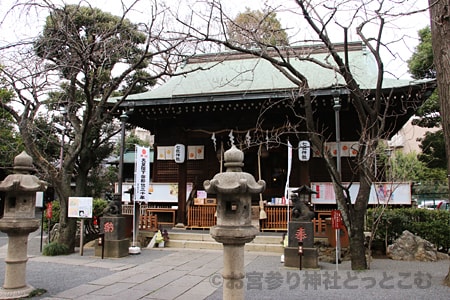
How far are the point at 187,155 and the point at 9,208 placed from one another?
9233mm

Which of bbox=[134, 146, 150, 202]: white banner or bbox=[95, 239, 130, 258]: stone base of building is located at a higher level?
bbox=[134, 146, 150, 202]: white banner

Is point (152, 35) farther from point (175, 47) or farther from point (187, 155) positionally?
point (187, 155)

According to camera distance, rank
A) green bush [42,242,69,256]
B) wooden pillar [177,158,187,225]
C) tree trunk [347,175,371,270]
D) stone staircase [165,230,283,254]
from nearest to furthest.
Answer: tree trunk [347,175,371,270] → green bush [42,242,69,256] → stone staircase [165,230,283,254] → wooden pillar [177,158,187,225]

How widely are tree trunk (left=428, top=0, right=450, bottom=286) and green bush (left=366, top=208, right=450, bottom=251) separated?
13.0 ft

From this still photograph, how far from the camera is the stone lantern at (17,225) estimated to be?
5543mm

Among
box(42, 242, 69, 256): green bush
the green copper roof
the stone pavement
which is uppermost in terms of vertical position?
the green copper roof

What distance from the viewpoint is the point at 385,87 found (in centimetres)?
1080

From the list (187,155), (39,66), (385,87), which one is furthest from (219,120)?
(39,66)

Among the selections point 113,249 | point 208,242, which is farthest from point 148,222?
point 113,249

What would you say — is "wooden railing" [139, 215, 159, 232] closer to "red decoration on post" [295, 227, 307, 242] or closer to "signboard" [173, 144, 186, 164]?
"signboard" [173, 144, 186, 164]

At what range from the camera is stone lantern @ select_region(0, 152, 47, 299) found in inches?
218

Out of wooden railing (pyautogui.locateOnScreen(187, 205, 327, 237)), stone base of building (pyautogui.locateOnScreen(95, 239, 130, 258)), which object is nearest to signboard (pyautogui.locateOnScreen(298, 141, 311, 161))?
wooden railing (pyautogui.locateOnScreen(187, 205, 327, 237))

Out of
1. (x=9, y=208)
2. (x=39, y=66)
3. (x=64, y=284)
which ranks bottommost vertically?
(x=64, y=284)

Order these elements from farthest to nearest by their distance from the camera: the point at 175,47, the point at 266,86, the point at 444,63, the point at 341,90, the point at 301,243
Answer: the point at 266,86 < the point at 341,90 < the point at 175,47 < the point at 301,243 < the point at 444,63
